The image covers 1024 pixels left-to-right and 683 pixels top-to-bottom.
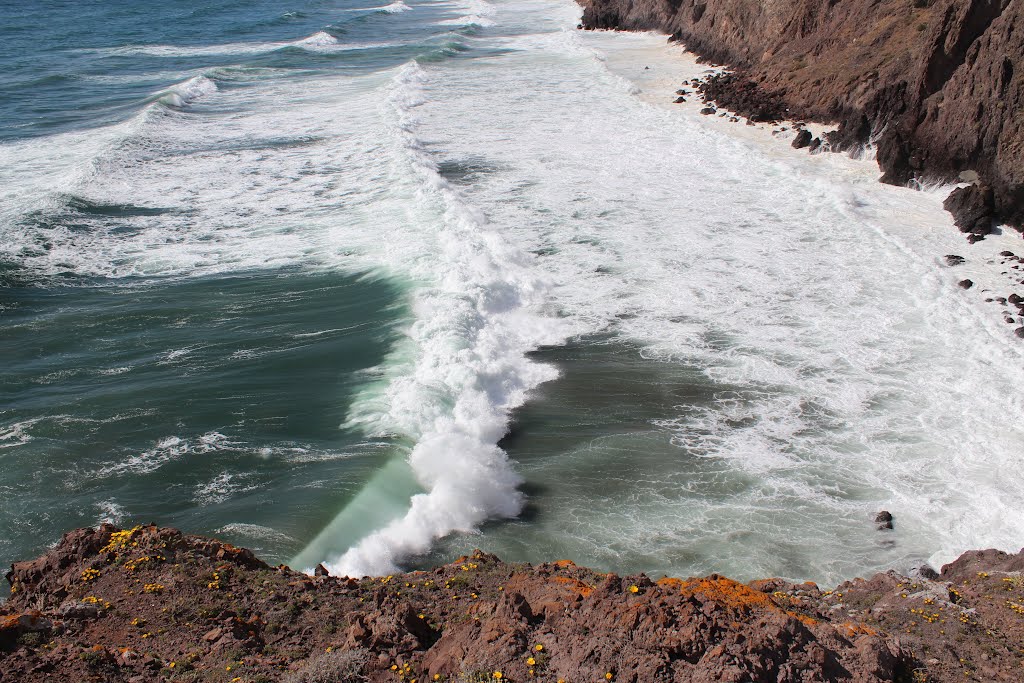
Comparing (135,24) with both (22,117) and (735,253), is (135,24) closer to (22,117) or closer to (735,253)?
(22,117)

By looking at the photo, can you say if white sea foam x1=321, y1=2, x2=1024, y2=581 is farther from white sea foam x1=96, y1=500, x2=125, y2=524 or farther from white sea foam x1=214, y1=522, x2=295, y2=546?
white sea foam x1=96, y1=500, x2=125, y2=524

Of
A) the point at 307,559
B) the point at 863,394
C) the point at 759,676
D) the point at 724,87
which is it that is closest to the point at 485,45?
the point at 724,87

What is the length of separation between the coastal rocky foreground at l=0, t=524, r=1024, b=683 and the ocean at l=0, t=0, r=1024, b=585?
1.62 meters

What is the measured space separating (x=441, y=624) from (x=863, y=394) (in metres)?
9.28

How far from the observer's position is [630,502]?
11.1 m

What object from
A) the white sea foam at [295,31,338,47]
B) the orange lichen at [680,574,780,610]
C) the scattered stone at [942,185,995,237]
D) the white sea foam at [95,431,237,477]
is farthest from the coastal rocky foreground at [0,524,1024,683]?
the white sea foam at [295,31,338,47]

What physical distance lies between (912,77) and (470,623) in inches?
980

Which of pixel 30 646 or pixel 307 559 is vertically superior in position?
pixel 30 646

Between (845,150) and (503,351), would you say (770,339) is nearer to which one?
(503,351)

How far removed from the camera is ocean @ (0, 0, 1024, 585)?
1077 cm

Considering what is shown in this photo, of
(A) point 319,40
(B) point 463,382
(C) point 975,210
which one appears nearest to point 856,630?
(B) point 463,382

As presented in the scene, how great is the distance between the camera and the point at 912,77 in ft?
83.4

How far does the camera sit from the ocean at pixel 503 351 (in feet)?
35.3

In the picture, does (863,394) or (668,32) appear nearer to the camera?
(863,394)
